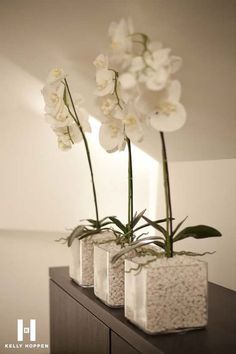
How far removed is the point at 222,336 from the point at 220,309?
0.73 ft

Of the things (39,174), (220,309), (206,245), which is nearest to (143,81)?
(220,309)

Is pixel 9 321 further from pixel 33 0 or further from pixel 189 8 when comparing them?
pixel 189 8

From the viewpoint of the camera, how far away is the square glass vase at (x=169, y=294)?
95 centimetres

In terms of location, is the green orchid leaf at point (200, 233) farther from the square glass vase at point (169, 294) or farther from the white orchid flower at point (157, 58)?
the white orchid flower at point (157, 58)

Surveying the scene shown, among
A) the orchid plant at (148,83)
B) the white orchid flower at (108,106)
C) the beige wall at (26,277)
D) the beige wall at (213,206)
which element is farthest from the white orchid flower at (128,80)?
the beige wall at (26,277)

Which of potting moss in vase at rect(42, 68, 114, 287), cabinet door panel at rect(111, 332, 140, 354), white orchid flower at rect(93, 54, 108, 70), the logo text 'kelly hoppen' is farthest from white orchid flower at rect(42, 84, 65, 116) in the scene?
the logo text 'kelly hoppen'

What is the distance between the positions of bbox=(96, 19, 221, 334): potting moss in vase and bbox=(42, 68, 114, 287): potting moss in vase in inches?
9.6

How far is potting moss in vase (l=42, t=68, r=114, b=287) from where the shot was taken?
1.34 meters

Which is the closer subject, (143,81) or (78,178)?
(143,81)

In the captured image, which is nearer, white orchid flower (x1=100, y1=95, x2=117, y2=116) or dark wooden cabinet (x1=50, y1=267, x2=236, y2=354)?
dark wooden cabinet (x1=50, y1=267, x2=236, y2=354)

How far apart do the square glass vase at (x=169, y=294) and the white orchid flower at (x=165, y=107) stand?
272 millimetres

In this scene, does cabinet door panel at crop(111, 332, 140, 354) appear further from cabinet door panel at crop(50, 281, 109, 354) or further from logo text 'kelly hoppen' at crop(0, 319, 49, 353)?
logo text 'kelly hoppen' at crop(0, 319, 49, 353)

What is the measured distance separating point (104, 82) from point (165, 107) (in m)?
0.29

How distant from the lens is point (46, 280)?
252 centimetres
